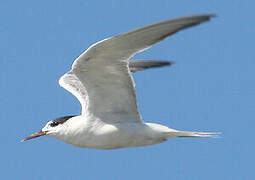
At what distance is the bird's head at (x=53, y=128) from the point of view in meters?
8.75

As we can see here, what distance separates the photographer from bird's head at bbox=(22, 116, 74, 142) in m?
8.75

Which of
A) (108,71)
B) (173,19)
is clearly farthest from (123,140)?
(173,19)

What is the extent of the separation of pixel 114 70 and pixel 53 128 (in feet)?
5.78

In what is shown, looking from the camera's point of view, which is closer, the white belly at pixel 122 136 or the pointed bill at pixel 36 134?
the white belly at pixel 122 136

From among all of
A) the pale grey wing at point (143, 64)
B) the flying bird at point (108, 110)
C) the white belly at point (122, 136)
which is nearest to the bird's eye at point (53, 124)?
the flying bird at point (108, 110)

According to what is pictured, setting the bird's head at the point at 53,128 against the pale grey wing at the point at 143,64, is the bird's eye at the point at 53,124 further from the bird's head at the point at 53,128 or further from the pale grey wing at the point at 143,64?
the pale grey wing at the point at 143,64

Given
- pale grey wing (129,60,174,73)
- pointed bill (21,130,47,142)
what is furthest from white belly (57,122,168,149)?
pale grey wing (129,60,174,73)

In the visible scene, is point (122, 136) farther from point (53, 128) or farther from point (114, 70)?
point (53, 128)

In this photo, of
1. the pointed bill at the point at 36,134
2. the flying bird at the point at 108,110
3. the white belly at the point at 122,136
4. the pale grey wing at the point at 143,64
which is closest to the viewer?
the flying bird at the point at 108,110

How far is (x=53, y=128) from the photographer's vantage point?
8.91 m

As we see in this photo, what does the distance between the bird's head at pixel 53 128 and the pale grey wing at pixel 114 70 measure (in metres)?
0.45

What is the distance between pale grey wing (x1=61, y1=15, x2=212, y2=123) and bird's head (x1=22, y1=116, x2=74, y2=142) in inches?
17.6

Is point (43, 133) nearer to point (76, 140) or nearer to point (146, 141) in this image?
point (76, 140)

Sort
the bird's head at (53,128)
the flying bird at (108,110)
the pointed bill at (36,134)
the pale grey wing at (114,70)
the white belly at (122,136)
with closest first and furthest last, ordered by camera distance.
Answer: the pale grey wing at (114,70), the flying bird at (108,110), the white belly at (122,136), the bird's head at (53,128), the pointed bill at (36,134)
